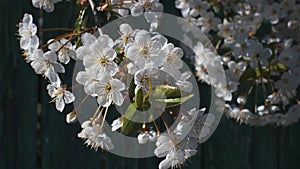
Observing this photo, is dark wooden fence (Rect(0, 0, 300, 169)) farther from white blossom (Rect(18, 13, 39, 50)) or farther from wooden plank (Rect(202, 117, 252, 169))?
white blossom (Rect(18, 13, 39, 50))

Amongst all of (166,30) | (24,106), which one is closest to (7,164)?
(24,106)

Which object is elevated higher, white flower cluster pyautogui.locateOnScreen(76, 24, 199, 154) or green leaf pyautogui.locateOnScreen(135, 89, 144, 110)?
white flower cluster pyautogui.locateOnScreen(76, 24, 199, 154)

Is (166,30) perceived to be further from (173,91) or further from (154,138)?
(173,91)

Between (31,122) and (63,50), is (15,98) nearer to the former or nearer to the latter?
(31,122)

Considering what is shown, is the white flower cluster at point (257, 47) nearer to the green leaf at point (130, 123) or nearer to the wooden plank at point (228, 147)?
the wooden plank at point (228, 147)

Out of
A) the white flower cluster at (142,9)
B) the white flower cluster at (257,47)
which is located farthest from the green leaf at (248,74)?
the white flower cluster at (142,9)

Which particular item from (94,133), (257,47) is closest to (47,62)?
(94,133)

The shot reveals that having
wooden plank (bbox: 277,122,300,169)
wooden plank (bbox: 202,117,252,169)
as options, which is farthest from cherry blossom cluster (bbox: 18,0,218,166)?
wooden plank (bbox: 277,122,300,169)
